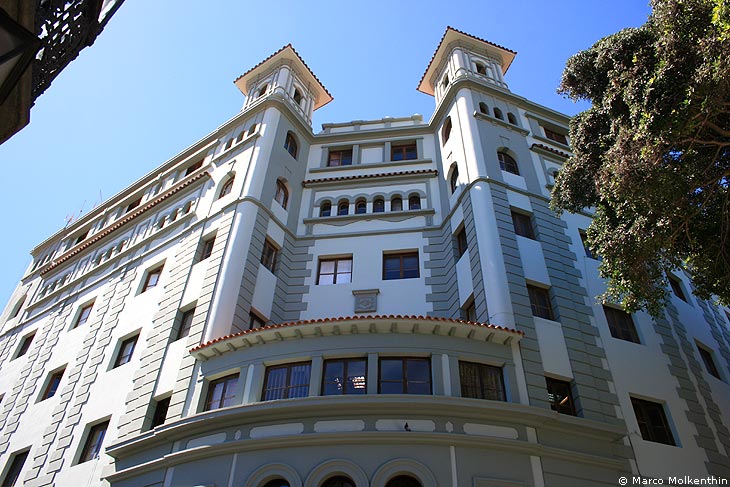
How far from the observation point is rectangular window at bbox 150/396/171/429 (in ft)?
58.7

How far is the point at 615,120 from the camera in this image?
49.3 feet

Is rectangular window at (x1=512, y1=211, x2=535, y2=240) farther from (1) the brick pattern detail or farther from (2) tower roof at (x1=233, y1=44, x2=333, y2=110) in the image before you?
(2) tower roof at (x1=233, y1=44, x2=333, y2=110)

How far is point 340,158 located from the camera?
30.2 m

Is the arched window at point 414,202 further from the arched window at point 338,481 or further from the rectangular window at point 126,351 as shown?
the arched window at point 338,481

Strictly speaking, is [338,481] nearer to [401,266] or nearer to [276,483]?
[276,483]

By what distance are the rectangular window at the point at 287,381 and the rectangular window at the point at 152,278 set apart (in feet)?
34.9

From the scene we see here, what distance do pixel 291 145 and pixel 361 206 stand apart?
5871 mm

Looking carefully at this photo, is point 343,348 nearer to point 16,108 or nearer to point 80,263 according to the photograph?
point 16,108

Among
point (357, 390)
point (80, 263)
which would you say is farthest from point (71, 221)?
point (357, 390)

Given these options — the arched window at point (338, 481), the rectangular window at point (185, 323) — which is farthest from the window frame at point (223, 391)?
the arched window at point (338, 481)

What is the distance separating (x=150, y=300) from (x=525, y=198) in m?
16.7

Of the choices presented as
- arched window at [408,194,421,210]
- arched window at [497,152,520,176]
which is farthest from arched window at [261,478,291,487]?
arched window at [497,152,520,176]

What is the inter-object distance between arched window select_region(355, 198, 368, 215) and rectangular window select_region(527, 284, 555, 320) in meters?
9.64

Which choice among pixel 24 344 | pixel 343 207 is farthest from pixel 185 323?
pixel 24 344
